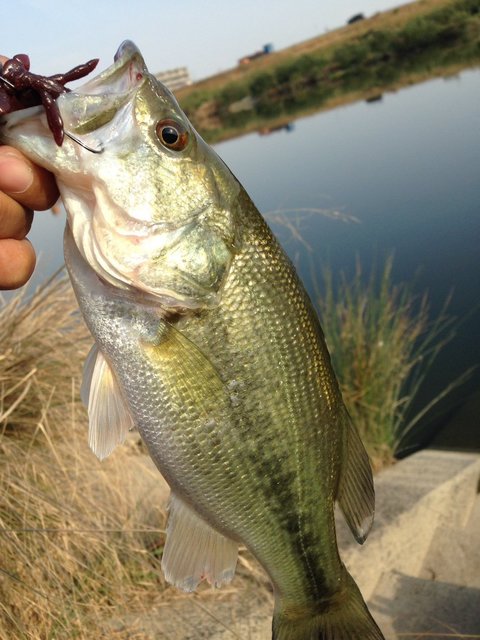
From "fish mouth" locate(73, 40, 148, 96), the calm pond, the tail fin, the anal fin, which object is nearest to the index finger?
"fish mouth" locate(73, 40, 148, 96)

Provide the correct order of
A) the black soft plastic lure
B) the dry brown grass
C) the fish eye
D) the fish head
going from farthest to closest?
the dry brown grass → the fish eye → the fish head → the black soft plastic lure

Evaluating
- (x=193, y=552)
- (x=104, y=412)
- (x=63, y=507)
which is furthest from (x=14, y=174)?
(x=63, y=507)

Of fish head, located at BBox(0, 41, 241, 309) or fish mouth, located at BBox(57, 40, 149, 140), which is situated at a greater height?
fish mouth, located at BBox(57, 40, 149, 140)

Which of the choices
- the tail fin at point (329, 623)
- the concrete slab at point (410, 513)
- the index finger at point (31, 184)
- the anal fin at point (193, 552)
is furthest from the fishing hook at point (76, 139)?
the concrete slab at point (410, 513)

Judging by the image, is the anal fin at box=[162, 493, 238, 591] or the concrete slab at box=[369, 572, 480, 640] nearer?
the anal fin at box=[162, 493, 238, 591]

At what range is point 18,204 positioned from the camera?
1.91 meters

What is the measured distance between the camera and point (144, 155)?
6.32 feet

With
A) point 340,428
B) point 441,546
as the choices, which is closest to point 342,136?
point 441,546

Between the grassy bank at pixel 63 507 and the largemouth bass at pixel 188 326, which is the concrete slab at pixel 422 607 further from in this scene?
the largemouth bass at pixel 188 326

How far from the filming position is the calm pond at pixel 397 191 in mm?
10203

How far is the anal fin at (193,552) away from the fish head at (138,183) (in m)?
0.71

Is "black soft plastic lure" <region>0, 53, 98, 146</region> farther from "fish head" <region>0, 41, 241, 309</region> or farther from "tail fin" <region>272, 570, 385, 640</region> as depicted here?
"tail fin" <region>272, 570, 385, 640</region>

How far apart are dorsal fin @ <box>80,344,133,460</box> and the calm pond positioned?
3.21m

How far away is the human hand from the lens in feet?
5.86
